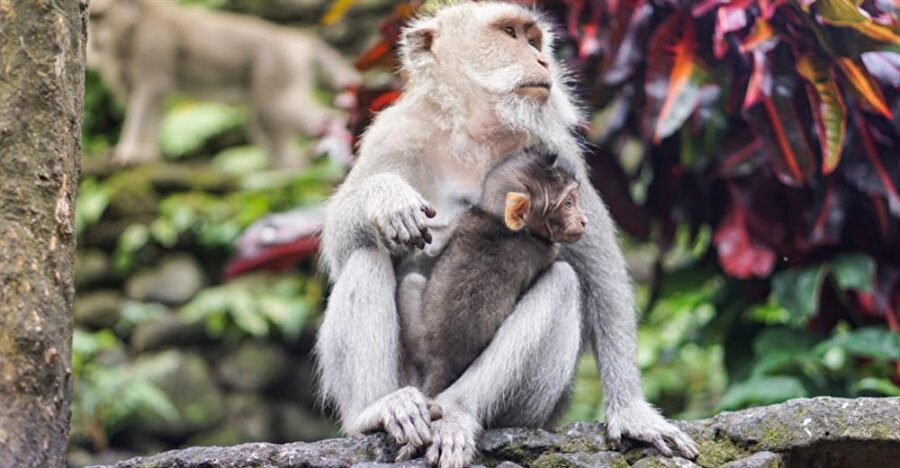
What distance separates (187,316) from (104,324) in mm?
1000

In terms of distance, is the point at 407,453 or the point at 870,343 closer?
the point at 407,453

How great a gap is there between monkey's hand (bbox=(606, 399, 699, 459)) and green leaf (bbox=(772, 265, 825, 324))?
2078 mm

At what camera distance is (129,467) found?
371 cm

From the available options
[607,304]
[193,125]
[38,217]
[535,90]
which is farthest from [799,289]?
[193,125]

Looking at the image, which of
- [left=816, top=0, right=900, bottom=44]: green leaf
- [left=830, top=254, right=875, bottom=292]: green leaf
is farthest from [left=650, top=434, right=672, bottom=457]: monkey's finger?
[left=830, top=254, right=875, bottom=292]: green leaf

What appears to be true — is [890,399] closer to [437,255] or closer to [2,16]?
[437,255]

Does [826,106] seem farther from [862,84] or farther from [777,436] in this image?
[777,436]

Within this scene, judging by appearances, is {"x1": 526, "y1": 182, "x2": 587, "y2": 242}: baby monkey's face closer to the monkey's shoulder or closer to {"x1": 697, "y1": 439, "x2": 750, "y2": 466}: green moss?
the monkey's shoulder

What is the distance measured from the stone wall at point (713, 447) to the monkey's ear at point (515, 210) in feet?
2.25

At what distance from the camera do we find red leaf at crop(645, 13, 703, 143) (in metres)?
5.83

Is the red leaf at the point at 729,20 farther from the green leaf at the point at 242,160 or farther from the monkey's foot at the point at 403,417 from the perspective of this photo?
the green leaf at the point at 242,160

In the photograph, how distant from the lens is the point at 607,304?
4492mm

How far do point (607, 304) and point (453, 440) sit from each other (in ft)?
3.42

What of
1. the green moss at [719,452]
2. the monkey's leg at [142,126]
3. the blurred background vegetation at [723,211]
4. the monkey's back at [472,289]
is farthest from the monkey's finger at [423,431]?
the monkey's leg at [142,126]
